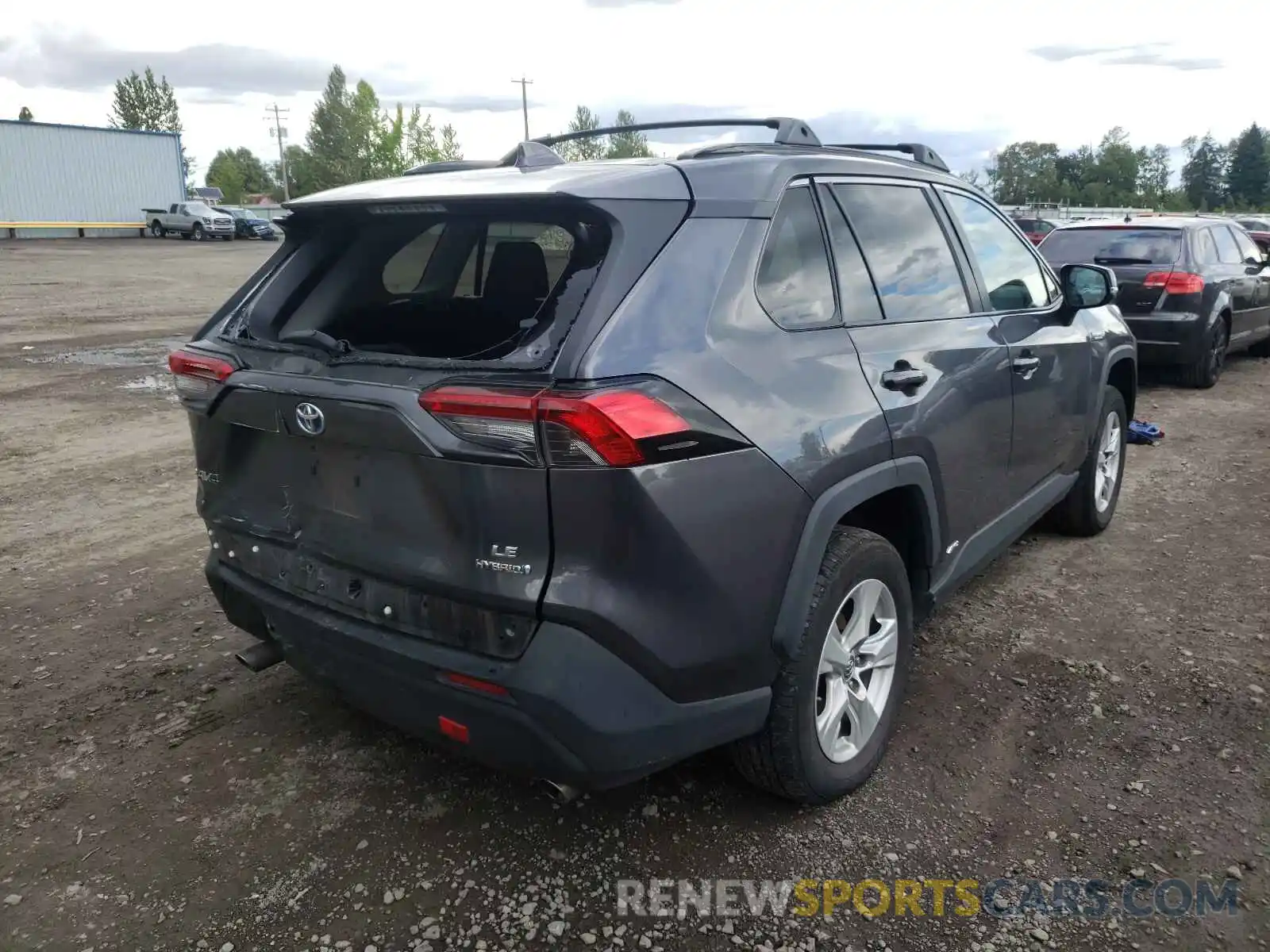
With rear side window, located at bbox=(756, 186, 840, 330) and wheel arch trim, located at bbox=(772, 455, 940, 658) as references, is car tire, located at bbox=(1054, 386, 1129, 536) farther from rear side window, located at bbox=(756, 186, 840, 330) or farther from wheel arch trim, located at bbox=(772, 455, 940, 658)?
rear side window, located at bbox=(756, 186, 840, 330)

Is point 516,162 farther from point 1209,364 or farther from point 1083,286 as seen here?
point 1209,364

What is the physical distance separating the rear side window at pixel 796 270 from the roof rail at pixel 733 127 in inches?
15.0

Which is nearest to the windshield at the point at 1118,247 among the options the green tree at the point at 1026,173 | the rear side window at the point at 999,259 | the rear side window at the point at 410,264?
the rear side window at the point at 999,259

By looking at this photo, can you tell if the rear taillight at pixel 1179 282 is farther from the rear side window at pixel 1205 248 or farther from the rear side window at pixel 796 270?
the rear side window at pixel 796 270

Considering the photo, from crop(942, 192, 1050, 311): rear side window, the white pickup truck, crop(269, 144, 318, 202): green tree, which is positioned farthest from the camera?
crop(269, 144, 318, 202): green tree

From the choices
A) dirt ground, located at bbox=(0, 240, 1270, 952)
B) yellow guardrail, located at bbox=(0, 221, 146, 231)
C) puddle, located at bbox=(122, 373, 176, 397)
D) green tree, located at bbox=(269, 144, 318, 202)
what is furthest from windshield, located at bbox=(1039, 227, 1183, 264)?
green tree, located at bbox=(269, 144, 318, 202)

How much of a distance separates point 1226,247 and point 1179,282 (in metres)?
1.76

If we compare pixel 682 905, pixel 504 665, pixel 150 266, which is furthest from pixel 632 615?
pixel 150 266

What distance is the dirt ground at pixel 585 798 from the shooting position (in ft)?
8.16

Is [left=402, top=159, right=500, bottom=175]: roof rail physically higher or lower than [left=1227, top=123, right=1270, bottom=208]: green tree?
lower

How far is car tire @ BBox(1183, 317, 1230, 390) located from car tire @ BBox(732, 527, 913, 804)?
7881 mm

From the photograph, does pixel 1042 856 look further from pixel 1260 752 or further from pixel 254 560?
pixel 254 560

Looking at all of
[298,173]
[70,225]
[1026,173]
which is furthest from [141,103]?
[1026,173]

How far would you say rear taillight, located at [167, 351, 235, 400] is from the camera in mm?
2842
